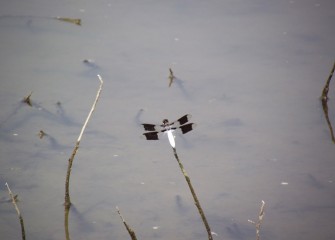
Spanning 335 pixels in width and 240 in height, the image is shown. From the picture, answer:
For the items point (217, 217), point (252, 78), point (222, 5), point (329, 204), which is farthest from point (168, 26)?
point (329, 204)

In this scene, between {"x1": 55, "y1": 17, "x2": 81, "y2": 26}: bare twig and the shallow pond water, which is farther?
{"x1": 55, "y1": 17, "x2": 81, "y2": 26}: bare twig

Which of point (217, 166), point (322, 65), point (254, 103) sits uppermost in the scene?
point (322, 65)

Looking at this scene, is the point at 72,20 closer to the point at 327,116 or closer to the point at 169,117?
the point at 169,117

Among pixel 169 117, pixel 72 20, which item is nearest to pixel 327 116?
pixel 169 117

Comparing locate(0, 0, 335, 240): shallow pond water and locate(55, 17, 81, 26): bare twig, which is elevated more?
locate(55, 17, 81, 26): bare twig

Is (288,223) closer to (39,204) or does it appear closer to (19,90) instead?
(39,204)

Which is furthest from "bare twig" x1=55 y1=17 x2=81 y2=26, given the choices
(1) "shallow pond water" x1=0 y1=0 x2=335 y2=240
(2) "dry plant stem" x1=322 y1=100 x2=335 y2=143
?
(2) "dry plant stem" x1=322 y1=100 x2=335 y2=143

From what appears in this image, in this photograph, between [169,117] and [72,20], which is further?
[72,20]

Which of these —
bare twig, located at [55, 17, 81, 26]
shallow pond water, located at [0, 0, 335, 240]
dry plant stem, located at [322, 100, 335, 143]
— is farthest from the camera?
bare twig, located at [55, 17, 81, 26]

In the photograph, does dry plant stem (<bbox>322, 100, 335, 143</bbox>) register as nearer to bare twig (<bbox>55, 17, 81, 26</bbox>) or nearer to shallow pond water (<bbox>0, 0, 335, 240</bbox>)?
shallow pond water (<bbox>0, 0, 335, 240</bbox>)
